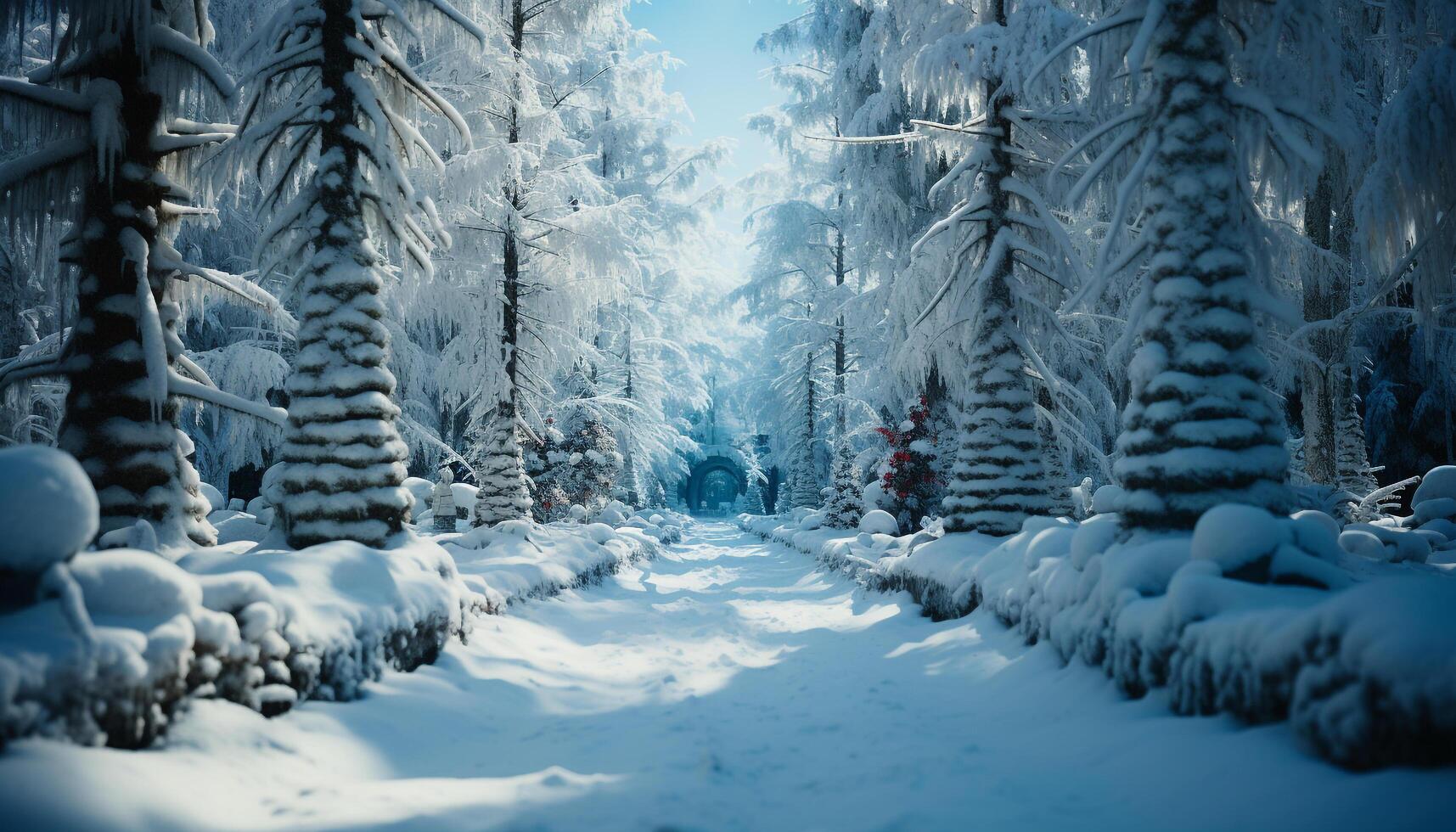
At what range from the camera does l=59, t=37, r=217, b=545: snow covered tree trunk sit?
4605mm

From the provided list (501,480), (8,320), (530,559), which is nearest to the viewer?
(530,559)

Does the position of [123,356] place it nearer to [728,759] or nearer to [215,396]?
[215,396]

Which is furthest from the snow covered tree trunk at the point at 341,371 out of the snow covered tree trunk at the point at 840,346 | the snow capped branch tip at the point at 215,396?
the snow covered tree trunk at the point at 840,346

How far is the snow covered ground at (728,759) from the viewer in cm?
218

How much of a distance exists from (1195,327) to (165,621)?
5787mm

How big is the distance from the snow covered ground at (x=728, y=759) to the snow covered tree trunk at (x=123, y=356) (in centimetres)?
224

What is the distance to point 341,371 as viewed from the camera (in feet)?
18.3

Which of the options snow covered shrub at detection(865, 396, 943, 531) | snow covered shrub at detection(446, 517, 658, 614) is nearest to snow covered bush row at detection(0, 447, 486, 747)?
snow covered shrub at detection(446, 517, 658, 614)

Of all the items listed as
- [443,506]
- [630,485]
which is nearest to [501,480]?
[443,506]

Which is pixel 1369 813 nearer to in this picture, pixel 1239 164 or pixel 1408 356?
pixel 1239 164

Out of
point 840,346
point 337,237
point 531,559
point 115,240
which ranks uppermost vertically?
point 840,346

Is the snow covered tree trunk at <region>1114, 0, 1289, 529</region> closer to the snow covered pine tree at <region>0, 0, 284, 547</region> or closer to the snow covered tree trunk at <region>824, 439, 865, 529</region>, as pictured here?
the snow covered pine tree at <region>0, 0, 284, 547</region>

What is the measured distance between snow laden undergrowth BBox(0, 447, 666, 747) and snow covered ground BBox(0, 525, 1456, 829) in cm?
14

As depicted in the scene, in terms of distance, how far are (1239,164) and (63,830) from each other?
677 cm
